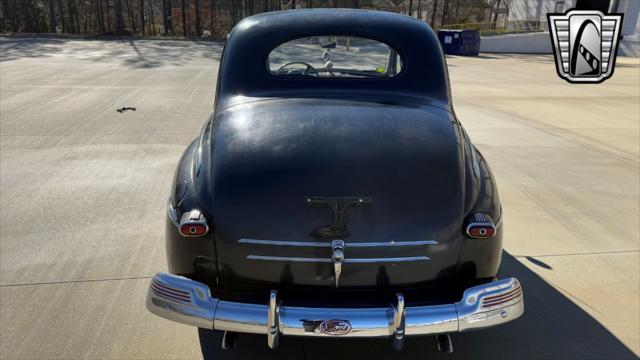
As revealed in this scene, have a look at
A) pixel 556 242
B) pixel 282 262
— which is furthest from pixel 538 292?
pixel 282 262

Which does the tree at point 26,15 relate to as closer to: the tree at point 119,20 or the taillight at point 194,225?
the tree at point 119,20

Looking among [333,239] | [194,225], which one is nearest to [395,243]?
[333,239]

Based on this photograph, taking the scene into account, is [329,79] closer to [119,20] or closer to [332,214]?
[332,214]

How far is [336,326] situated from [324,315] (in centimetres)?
7

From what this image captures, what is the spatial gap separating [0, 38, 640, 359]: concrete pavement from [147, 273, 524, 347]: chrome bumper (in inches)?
23.4

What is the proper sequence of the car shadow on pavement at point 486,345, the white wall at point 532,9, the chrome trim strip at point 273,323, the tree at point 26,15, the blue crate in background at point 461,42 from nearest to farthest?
the chrome trim strip at point 273,323 → the car shadow on pavement at point 486,345 → the blue crate in background at point 461,42 → the tree at point 26,15 → the white wall at point 532,9

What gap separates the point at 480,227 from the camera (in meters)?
2.23

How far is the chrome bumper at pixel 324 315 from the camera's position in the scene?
2076mm

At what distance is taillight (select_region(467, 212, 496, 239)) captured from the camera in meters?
2.23

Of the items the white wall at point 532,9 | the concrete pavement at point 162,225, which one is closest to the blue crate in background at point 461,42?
the white wall at point 532,9

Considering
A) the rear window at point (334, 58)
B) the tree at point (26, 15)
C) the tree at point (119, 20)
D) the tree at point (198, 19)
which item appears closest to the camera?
the rear window at point (334, 58)

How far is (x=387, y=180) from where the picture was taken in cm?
225

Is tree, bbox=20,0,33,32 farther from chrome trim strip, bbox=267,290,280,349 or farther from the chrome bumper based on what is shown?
chrome trim strip, bbox=267,290,280,349

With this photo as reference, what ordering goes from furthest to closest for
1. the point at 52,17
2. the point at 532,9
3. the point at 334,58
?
the point at 532,9
the point at 52,17
the point at 334,58
